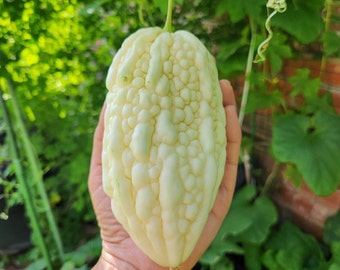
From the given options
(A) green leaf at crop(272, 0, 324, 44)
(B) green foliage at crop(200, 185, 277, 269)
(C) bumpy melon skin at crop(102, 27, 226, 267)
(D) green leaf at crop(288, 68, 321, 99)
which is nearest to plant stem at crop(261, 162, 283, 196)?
(B) green foliage at crop(200, 185, 277, 269)

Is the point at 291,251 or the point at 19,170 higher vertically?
the point at 19,170

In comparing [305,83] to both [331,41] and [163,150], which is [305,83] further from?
[163,150]

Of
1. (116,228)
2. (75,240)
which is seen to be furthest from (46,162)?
(116,228)

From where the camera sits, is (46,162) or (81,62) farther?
(46,162)

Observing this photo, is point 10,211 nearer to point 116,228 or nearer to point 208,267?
point 208,267

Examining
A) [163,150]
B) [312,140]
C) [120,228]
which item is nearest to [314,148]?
[312,140]

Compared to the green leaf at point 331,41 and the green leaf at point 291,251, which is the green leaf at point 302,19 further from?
the green leaf at point 291,251

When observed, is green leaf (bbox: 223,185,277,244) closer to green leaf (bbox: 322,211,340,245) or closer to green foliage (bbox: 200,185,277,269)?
green foliage (bbox: 200,185,277,269)
